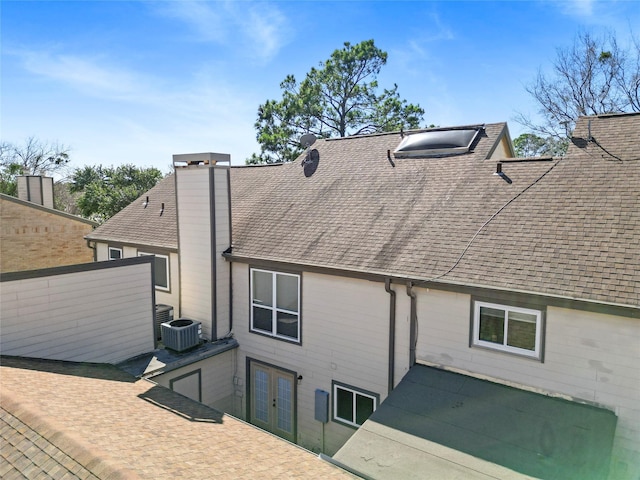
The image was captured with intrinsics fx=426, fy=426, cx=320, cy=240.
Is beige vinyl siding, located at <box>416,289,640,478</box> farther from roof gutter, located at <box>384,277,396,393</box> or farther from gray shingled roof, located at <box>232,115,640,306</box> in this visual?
roof gutter, located at <box>384,277,396,393</box>

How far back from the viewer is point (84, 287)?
987cm

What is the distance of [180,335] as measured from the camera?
1102cm

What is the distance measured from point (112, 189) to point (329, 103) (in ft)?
55.4

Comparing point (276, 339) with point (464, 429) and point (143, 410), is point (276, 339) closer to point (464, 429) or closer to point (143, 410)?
point (143, 410)

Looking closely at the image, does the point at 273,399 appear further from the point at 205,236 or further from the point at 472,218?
the point at 472,218

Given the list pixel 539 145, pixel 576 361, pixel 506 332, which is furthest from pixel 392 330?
pixel 539 145

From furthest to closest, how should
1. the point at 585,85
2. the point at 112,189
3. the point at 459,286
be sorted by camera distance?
the point at 112,189 < the point at 585,85 < the point at 459,286

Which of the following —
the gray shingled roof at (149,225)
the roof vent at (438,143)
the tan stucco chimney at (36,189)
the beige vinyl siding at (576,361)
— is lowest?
the beige vinyl siding at (576,361)

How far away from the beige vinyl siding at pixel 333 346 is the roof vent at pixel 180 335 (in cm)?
178

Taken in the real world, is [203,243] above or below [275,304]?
above

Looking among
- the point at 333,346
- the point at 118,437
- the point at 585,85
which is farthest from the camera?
the point at 585,85

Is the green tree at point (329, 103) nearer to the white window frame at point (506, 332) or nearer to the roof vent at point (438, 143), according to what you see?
the roof vent at point (438, 143)

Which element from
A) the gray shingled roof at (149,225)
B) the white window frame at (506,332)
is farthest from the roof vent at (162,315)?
the white window frame at (506,332)

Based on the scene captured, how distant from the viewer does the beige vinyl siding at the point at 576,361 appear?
264 inches
